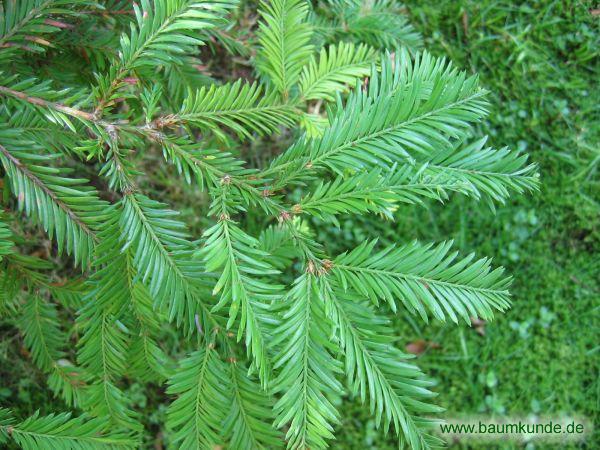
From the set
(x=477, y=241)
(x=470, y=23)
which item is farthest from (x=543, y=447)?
(x=470, y=23)

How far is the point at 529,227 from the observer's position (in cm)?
205

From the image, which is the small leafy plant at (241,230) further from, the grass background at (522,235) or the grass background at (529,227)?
the grass background at (529,227)

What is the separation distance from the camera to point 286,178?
81 cm

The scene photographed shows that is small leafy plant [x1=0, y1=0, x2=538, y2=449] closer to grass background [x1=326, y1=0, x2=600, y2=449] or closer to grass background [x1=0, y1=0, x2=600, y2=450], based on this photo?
grass background [x1=0, y1=0, x2=600, y2=450]

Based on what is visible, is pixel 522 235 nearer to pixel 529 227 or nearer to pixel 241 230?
pixel 529 227

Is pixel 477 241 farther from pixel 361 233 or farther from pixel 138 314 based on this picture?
pixel 138 314

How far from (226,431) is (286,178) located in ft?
1.50

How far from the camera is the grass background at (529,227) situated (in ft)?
6.51

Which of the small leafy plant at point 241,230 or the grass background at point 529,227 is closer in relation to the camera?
the small leafy plant at point 241,230

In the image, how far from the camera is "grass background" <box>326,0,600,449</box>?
1985 millimetres

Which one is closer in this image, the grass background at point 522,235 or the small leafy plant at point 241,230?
the small leafy plant at point 241,230

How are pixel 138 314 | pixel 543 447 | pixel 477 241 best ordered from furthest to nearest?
1. pixel 477 241
2. pixel 543 447
3. pixel 138 314

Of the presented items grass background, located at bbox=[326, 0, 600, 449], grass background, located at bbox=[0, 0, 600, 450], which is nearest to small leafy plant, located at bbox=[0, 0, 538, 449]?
grass background, located at bbox=[0, 0, 600, 450]

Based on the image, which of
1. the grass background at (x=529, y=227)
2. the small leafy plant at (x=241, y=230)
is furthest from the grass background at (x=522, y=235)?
the small leafy plant at (x=241, y=230)
